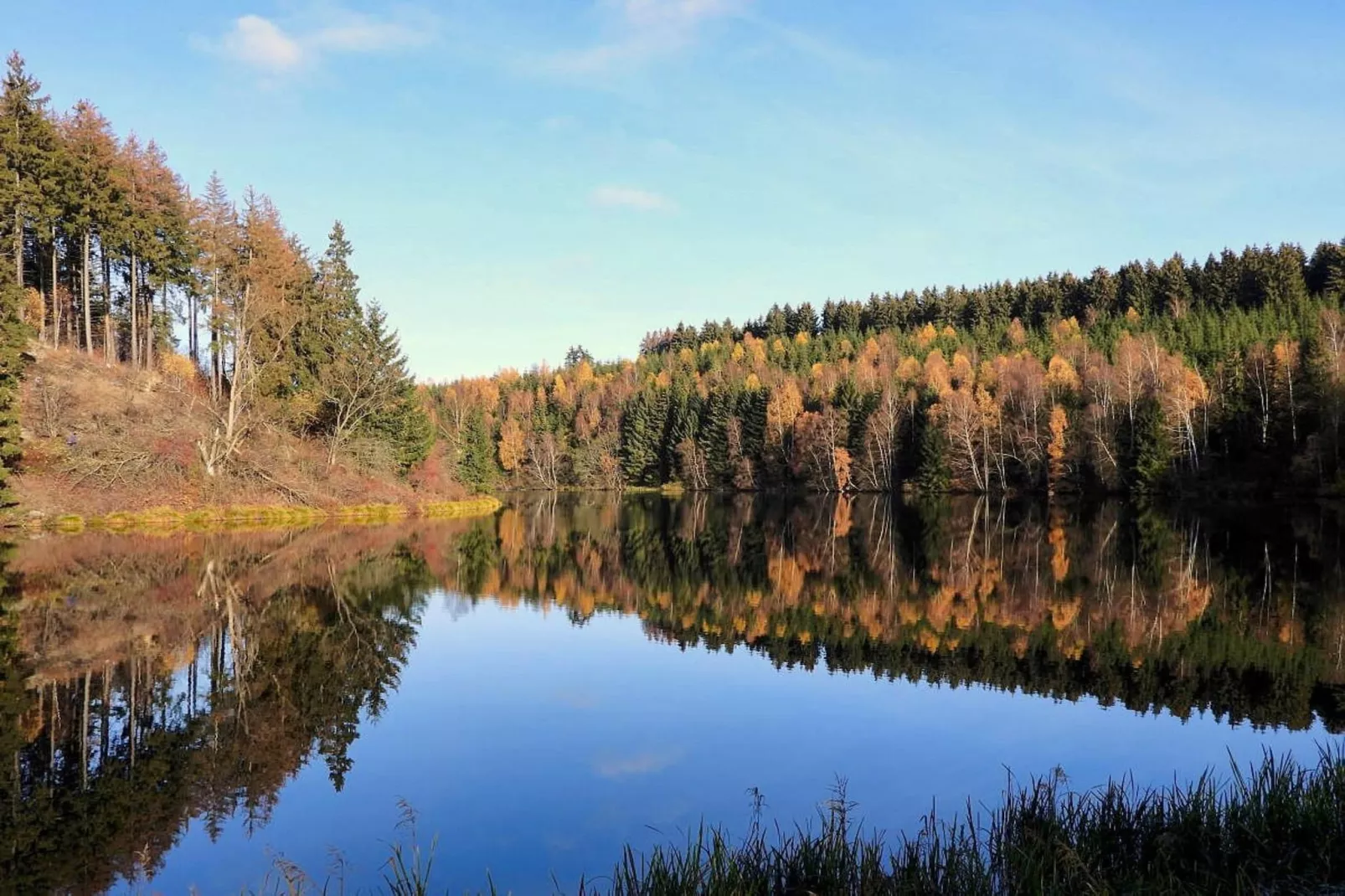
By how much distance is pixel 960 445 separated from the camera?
83.8 meters

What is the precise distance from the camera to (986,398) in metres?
83.8

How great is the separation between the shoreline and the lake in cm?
1076

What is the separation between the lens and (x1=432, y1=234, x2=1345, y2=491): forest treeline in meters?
65.0

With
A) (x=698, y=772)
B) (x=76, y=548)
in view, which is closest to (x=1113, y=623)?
(x=698, y=772)

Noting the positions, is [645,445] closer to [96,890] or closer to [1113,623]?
[1113,623]

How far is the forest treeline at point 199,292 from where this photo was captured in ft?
148

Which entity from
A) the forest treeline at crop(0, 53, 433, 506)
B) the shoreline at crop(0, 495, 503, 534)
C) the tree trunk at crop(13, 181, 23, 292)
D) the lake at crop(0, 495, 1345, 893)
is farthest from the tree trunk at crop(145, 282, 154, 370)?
the lake at crop(0, 495, 1345, 893)

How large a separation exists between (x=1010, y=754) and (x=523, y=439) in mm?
113001

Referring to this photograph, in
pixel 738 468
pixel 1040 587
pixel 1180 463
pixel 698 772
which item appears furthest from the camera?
pixel 738 468

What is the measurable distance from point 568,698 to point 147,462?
3740 centimetres

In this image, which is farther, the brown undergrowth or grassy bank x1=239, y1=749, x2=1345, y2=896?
the brown undergrowth

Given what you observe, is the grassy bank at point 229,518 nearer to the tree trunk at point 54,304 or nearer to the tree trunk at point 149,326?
the tree trunk at point 54,304

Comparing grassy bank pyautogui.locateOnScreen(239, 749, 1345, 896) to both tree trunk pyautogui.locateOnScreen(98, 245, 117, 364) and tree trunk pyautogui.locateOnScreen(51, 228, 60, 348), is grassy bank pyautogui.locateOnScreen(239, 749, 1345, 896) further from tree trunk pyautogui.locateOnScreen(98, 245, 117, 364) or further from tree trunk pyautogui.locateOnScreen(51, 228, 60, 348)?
tree trunk pyautogui.locateOnScreen(98, 245, 117, 364)

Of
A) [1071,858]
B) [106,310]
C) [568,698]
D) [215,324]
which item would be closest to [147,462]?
[215,324]
